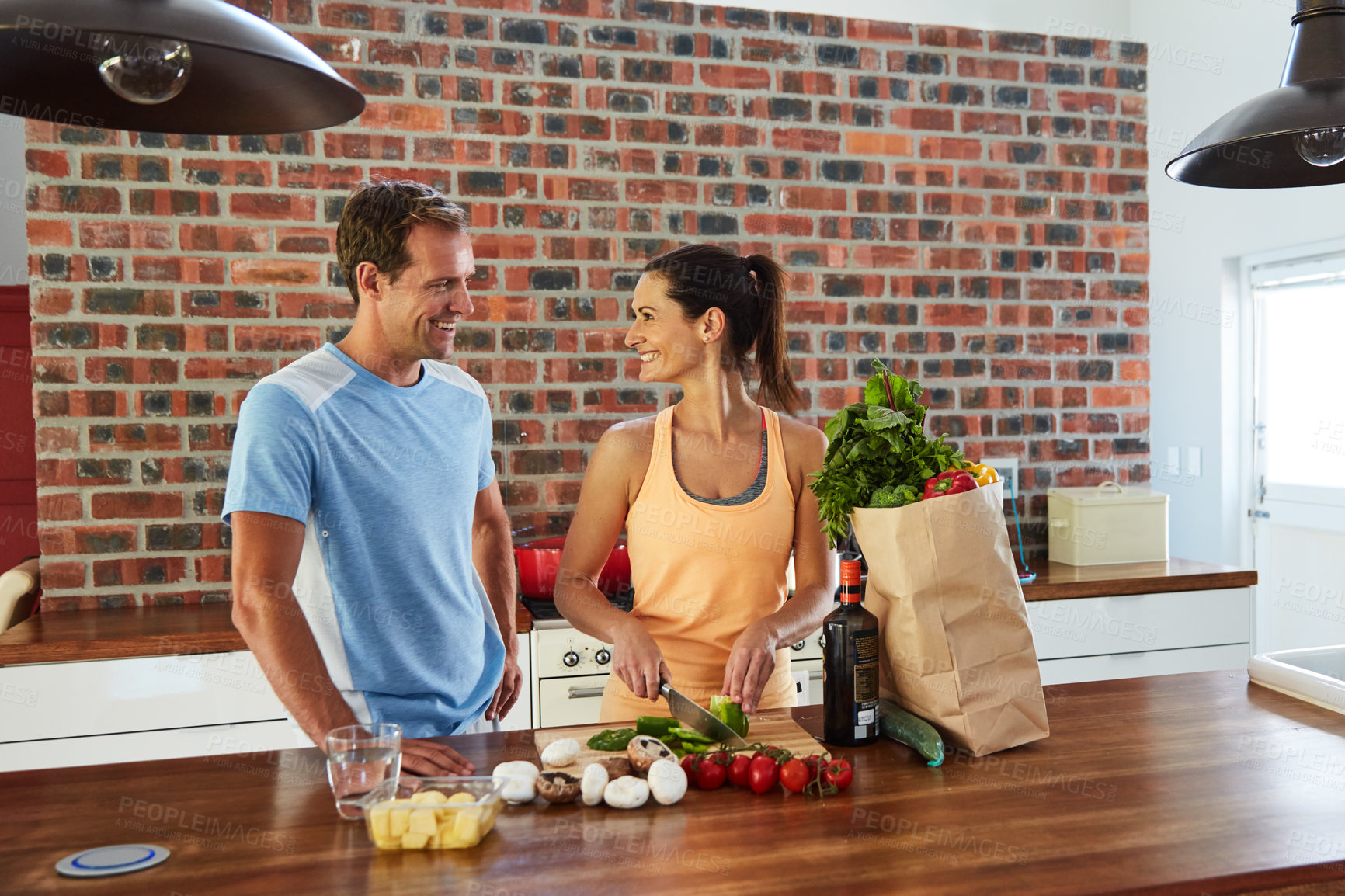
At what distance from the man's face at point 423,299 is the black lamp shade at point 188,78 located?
1.68 feet

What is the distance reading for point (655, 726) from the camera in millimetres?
1473

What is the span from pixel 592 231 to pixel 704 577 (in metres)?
1.64

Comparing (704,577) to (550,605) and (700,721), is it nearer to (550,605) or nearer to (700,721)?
(700,721)

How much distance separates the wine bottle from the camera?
4.75ft

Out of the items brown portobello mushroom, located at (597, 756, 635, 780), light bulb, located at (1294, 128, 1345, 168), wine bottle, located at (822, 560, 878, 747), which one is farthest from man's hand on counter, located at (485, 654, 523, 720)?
light bulb, located at (1294, 128, 1345, 168)

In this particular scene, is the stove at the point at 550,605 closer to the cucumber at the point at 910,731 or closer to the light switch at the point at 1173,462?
the cucumber at the point at 910,731

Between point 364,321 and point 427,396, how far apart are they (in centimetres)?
17

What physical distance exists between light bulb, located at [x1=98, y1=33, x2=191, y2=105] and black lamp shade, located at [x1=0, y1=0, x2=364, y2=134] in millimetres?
25

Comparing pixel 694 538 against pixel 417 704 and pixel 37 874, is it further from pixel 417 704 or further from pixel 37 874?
pixel 37 874

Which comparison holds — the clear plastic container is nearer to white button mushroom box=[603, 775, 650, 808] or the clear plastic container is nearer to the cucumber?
white button mushroom box=[603, 775, 650, 808]

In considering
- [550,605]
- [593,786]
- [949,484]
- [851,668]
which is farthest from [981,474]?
[550,605]

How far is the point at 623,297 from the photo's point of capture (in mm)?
3209

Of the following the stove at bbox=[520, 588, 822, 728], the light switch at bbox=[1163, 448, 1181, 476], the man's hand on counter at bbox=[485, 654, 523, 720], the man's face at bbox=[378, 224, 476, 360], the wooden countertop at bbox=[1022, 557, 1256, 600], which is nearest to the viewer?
the man's face at bbox=[378, 224, 476, 360]

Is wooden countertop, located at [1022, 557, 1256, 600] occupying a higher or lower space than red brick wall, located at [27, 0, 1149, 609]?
lower
